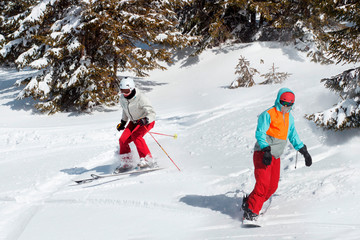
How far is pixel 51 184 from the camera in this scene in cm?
736

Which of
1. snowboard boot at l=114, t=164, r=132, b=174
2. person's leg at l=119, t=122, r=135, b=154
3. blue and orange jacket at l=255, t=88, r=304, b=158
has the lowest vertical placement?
snowboard boot at l=114, t=164, r=132, b=174

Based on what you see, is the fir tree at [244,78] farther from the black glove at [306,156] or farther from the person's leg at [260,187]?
the person's leg at [260,187]

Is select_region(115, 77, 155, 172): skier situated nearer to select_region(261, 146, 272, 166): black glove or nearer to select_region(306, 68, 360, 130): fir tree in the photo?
select_region(261, 146, 272, 166): black glove

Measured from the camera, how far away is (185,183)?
6438 mm

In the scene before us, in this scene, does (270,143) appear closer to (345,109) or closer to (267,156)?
(267,156)

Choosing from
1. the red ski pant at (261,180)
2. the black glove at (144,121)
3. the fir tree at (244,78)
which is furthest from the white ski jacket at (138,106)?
the fir tree at (244,78)

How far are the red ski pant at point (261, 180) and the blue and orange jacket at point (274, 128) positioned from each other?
0.41 ft

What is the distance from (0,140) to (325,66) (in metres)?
15.3

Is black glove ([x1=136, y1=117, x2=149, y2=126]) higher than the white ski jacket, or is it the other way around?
the white ski jacket

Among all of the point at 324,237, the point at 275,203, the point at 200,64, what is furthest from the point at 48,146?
the point at 200,64

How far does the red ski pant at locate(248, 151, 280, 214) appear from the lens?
4.46 m

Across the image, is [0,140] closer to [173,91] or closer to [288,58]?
[173,91]

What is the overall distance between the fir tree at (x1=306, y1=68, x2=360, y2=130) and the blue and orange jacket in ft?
8.50

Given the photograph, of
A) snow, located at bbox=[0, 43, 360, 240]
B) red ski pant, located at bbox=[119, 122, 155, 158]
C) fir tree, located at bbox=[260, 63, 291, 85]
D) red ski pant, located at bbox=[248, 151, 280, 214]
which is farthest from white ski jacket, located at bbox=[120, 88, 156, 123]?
fir tree, located at bbox=[260, 63, 291, 85]
